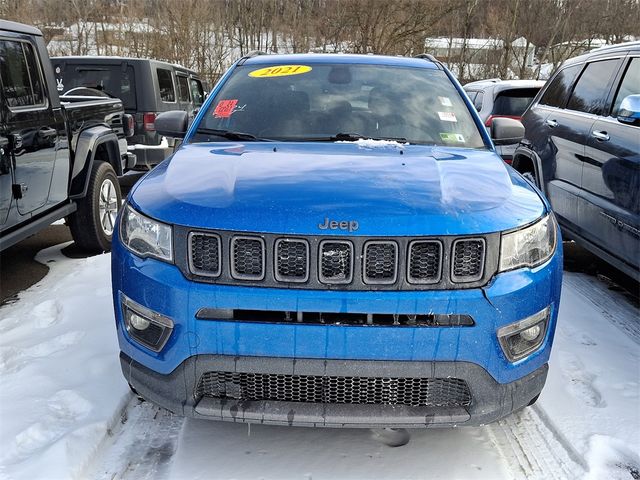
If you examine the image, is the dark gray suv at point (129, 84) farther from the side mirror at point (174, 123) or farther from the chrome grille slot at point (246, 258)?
the chrome grille slot at point (246, 258)

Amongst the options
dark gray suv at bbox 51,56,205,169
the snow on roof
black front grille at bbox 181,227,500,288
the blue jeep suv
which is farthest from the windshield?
the snow on roof

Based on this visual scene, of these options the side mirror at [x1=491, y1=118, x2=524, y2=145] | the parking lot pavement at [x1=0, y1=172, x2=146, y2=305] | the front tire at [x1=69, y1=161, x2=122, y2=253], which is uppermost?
the side mirror at [x1=491, y1=118, x2=524, y2=145]

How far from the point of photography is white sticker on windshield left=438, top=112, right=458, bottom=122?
331 centimetres

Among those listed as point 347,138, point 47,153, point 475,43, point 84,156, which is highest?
point 475,43

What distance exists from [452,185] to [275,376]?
1063mm

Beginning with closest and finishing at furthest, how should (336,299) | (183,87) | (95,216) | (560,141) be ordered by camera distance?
(336,299), (560,141), (95,216), (183,87)

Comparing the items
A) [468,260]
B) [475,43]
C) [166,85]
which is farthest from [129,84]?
[475,43]

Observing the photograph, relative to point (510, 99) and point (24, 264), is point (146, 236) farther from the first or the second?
point (510, 99)

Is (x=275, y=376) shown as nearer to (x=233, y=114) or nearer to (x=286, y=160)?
(x=286, y=160)

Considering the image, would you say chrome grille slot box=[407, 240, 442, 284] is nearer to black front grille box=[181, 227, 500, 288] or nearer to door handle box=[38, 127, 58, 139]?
black front grille box=[181, 227, 500, 288]

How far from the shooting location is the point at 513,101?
8.97 metres

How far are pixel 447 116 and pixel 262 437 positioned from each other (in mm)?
2079

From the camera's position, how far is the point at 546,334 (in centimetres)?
227

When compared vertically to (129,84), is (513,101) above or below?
below
